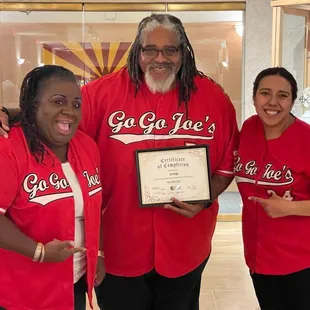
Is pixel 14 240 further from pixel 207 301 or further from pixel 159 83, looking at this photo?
pixel 207 301

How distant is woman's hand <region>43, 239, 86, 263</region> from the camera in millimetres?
1378

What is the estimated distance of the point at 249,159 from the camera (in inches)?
73.7

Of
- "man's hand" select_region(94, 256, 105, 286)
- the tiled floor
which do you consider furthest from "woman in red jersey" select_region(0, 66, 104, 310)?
the tiled floor

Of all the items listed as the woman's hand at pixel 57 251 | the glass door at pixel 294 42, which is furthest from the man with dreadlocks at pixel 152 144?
the glass door at pixel 294 42

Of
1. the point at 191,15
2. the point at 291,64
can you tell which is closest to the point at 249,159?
the point at 291,64

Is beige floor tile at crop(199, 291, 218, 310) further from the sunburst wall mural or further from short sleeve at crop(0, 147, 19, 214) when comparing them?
the sunburst wall mural

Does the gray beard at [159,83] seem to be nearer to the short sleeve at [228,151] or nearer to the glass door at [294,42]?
the short sleeve at [228,151]

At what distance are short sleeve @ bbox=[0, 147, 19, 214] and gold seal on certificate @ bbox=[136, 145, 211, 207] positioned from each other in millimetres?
529

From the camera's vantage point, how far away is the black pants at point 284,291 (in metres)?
1.84

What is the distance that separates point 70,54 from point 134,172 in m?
3.95

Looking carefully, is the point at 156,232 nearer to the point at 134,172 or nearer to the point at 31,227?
the point at 134,172

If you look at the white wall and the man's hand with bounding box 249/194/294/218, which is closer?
the man's hand with bounding box 249/194/294/218

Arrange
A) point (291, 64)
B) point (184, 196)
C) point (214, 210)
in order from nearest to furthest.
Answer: point (184, 196), point (214, 210), point (291, 64)

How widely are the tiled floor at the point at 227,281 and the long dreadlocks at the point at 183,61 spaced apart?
5.93 feet
